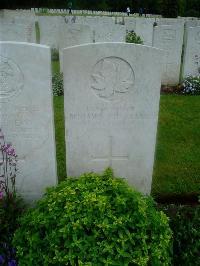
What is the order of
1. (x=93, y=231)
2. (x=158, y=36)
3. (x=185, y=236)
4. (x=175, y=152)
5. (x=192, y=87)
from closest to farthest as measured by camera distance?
(x=93, y=231) → (x=185, y=236) → (x=175, y=152) → (x=192, y=87) → (x=158, y=36)

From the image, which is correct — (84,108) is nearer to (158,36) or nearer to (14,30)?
(158,36)

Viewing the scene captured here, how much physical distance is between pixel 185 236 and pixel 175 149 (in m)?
2.34

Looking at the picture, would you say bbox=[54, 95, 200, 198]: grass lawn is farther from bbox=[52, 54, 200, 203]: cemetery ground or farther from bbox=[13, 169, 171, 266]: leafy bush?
bbox=[13, 169, 171, 266]: leafy bush

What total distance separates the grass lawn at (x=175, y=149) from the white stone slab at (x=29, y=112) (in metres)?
0.82

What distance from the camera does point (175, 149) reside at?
5.28 metres

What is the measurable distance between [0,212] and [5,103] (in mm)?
1024

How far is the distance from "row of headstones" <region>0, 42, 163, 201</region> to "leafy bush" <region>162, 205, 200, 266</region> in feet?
2.14

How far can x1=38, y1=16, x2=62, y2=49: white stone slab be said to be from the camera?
1297 centimetres

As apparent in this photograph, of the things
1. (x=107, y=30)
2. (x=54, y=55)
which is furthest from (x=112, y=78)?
(x=54, y=55)

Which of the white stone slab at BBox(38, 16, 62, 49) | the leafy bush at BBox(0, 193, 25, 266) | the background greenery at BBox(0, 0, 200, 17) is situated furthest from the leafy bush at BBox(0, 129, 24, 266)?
the background greenery at BBox(0, 0, 200, 17)

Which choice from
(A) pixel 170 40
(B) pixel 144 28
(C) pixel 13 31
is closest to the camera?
(A) pixel 170 40

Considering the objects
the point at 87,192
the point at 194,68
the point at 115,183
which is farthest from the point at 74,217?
the point at 194,68

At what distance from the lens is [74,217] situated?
102 inches

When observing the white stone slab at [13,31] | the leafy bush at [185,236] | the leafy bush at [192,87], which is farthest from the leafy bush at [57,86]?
the leafy bush at [185,236]
